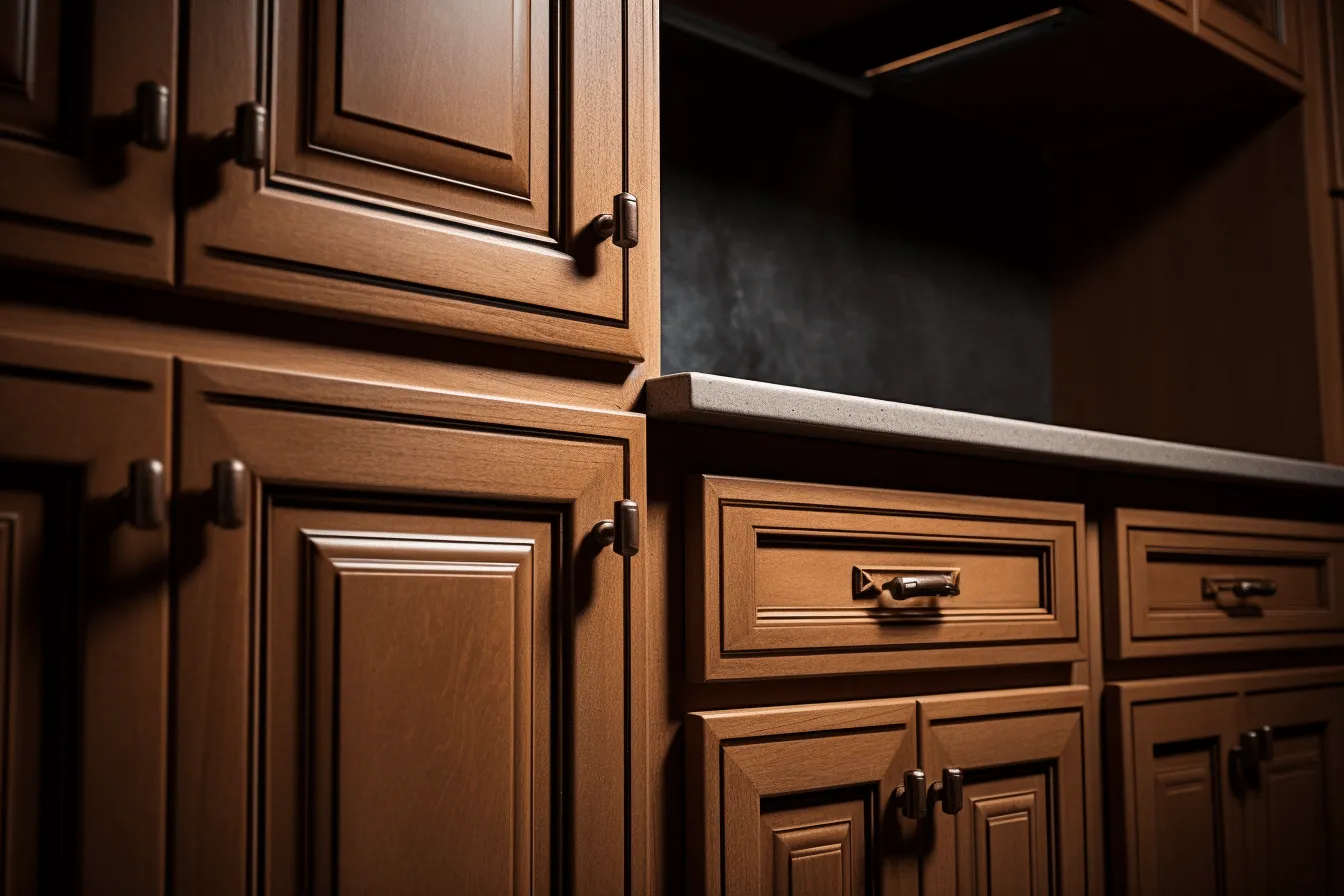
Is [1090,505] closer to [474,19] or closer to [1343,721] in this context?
[1343,721]

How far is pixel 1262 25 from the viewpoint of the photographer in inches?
75.3

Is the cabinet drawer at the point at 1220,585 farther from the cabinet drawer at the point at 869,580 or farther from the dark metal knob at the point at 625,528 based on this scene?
the dark metal knob at the point at 625,528

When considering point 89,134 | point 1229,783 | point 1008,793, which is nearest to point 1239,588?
point 1229,783

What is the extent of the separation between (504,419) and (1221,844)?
3.45ft

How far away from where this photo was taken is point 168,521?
0.70m

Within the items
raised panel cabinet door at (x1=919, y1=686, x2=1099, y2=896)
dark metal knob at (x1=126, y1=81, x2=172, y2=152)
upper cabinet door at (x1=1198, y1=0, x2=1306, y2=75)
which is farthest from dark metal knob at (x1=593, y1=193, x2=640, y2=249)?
upper cabinet door at (x1=1198, y1=0, x2=1306, y2=75)

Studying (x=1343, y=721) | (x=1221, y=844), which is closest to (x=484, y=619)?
(x=1221, y=844)

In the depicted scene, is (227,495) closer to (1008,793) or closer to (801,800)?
(801,800)

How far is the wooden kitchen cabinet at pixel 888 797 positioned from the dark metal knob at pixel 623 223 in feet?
1.21

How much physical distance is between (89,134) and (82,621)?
0.27 m

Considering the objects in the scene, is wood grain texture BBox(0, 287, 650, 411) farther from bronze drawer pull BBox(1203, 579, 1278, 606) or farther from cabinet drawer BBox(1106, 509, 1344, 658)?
bronze drawer pull BBox(1203, 579, 1278, 606)

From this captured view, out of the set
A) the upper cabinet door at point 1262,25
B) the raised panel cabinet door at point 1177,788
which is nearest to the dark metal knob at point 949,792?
the raised panel cabinet door at point 1177,788

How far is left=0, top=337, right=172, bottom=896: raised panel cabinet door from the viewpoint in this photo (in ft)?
2.13

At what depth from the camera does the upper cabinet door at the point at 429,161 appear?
749 mm
